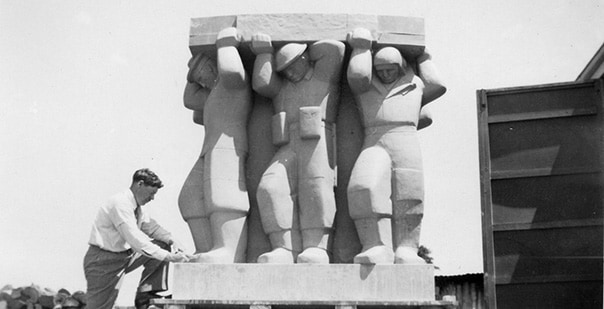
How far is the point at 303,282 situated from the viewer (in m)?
9.15

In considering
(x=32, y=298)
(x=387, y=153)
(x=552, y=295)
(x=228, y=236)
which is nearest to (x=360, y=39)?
(x=387, y=153)

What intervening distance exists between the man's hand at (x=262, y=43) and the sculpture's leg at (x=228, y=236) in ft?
5.55

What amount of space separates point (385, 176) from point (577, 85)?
408cm

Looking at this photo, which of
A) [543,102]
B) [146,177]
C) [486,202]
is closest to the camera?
[146,177]

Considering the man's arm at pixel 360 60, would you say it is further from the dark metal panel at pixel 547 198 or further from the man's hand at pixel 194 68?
the dark metal panel at pixel 547 198

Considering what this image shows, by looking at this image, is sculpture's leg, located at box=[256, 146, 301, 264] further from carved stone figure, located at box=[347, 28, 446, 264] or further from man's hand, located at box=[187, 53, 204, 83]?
man's hand, located at box=[187, 53, 204, 83]

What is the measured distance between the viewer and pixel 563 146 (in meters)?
12.2

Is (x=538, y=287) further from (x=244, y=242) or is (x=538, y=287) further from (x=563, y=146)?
(x=244, y=242)

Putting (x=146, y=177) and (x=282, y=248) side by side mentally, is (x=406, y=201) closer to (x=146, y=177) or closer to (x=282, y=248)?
(x=282, y=248)

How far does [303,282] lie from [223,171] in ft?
4.74

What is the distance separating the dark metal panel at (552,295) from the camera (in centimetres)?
1173

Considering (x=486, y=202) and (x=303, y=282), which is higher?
(x=486, y=202)

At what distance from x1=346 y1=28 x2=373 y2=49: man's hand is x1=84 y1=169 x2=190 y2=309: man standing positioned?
2406 millimetres

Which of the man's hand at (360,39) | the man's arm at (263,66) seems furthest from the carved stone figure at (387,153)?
the man's arm at (263,66)
